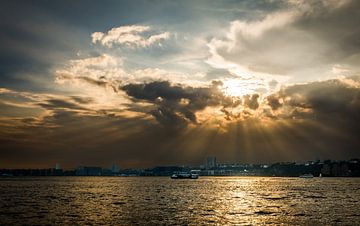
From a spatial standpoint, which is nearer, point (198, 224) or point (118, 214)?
point (198, 224)

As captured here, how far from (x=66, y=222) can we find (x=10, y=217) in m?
15.9

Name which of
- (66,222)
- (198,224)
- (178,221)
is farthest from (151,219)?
(66,222)

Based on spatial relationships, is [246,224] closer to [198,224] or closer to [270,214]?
[198,224]

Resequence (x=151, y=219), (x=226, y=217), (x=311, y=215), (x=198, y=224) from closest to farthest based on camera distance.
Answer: (x=198, y=224), (x=151, y=219), (x=226, y=217), (x=311, y=215)

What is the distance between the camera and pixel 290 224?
8462 cm

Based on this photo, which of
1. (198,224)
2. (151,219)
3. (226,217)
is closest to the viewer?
(198,224)

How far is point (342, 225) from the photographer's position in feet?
274

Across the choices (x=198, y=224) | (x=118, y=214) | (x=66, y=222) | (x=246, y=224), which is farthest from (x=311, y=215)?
(x=66, y=222)

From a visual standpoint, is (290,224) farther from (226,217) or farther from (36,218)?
(36,218)

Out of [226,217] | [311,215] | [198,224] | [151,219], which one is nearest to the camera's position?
[198,224]

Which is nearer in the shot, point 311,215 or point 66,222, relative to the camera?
point 66,222

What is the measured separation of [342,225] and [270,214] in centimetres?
2214

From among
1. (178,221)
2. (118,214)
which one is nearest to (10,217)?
(118,214)

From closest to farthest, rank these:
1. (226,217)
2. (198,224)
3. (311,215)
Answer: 1. (198,224)
2. (226,217)
3. (311,215)
